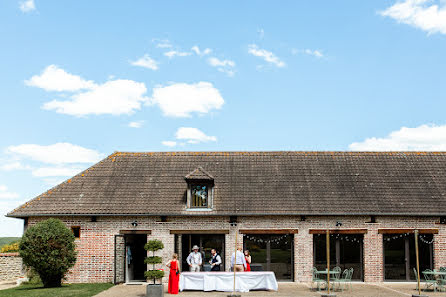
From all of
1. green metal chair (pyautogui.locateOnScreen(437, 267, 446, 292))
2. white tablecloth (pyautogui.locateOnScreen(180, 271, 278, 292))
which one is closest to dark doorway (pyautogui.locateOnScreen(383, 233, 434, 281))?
green metal chair (pyautogui.locateOnScreen(437, 267, 446, 292))

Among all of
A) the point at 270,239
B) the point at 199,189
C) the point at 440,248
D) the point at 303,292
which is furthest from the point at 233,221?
the point at 440,248

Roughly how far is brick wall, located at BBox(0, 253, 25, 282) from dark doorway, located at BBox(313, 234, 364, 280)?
1248 centimetres

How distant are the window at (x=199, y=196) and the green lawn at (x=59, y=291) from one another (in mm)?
4385

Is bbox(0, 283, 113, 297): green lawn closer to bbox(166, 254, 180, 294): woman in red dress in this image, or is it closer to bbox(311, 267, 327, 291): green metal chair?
bbox(166, 254, 180, 294): woman in red dress

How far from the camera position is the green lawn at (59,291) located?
15.3 meters

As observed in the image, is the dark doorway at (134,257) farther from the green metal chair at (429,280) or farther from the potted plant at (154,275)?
the green metal chair at (429,280)

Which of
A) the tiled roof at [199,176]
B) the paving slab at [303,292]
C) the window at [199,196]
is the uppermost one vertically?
the tiled roof at [199,176]

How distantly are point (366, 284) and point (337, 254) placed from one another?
4.90ft

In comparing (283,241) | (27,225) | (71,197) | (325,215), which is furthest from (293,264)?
(27,225)

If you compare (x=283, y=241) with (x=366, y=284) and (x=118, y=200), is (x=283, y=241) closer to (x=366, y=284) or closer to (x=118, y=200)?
(x=366, y=284)

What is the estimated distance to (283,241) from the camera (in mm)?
18750

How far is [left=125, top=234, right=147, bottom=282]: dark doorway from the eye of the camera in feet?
61.7

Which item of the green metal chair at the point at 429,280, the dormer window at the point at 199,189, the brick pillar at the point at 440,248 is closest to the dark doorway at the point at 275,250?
the dormer window at the point at 199,189

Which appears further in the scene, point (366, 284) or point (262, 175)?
point (262, 175)
